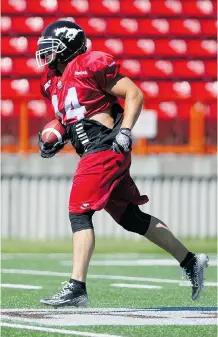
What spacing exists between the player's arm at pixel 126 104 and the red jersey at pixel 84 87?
0.16ft

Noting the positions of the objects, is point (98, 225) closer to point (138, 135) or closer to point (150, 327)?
point (138, 135)

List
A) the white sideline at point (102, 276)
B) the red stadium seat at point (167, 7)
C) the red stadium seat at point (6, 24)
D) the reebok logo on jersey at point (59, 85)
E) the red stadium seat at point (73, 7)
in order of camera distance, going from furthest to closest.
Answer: the red stadium seat at point (167, 7) < the red stadium seat at point (73, 7) < the red stadium seat at point (6, 24) < the white sideline at point (102, 276) < the reebok logo on jersey at point (59, 85)

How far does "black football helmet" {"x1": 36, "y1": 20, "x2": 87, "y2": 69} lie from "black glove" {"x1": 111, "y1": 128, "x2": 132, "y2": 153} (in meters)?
0.64

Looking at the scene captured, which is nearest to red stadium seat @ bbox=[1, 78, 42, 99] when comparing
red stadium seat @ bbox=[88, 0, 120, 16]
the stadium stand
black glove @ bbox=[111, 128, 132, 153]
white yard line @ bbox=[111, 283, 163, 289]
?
the stadium stand

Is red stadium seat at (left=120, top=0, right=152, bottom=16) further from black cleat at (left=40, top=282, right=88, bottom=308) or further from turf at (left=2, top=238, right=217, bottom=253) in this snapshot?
black cleat at (left=40, top=282, right=88, bottom=308)

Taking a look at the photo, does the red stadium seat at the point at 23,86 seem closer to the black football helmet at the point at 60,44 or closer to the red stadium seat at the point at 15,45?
the red stadium seat at the point at 15,45

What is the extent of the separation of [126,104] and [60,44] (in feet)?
1.85

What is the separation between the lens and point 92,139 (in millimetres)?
6504

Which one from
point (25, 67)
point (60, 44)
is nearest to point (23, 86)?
point (25, 67)

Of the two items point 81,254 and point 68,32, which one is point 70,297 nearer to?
point 81,254

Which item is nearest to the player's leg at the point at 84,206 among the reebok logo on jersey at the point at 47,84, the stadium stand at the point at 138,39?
the reebok logo on jersey at the point at 47,84

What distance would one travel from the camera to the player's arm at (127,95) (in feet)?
21.1

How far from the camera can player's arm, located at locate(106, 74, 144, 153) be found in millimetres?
6316

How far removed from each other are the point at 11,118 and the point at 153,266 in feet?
12.3
